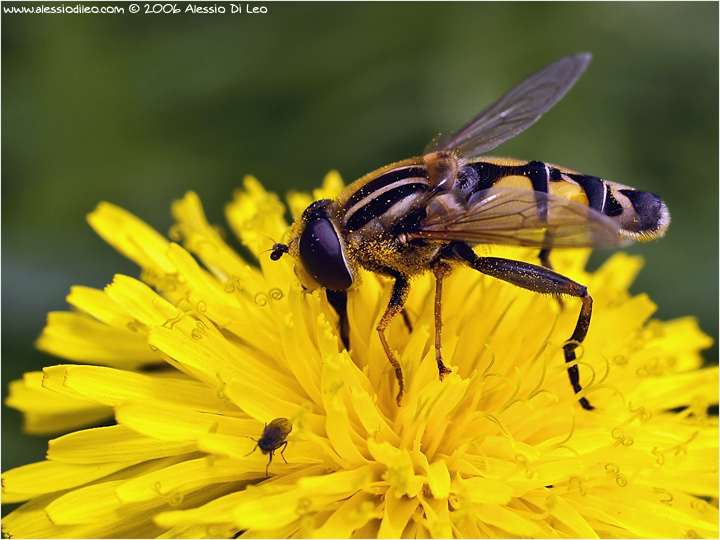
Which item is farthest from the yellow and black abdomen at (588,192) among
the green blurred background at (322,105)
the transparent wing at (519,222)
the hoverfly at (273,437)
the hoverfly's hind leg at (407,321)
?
the green blurred background at (322,105)

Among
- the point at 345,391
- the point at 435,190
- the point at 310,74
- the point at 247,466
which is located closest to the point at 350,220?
the point at 435,190

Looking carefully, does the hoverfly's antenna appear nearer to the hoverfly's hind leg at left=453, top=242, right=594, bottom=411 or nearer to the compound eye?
the compound eye

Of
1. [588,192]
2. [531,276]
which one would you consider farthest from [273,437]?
[588,192]

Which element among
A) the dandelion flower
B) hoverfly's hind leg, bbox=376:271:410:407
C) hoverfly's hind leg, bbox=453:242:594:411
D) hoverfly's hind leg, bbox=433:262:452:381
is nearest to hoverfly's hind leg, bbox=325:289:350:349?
the dandelion flower

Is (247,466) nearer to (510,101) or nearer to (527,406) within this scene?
(527,406)

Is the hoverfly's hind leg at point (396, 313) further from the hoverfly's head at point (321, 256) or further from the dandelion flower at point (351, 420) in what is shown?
the hoverfly's head at point (321, 256)

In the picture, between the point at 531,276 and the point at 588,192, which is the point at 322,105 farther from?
the point at 531,276
